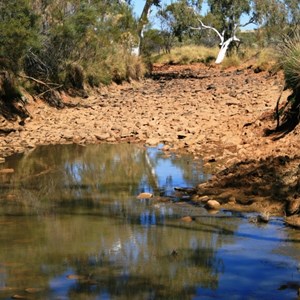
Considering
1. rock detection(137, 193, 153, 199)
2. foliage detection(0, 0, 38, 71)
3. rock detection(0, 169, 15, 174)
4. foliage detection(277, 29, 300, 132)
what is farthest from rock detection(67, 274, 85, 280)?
foliage detection(0, 0, 38, 71)

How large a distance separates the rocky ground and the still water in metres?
0.72

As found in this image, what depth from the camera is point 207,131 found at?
13562 mm

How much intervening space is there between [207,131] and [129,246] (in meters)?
7.91

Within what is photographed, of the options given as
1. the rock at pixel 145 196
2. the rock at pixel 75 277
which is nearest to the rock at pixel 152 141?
the rock at pixel 145 196

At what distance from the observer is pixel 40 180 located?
9531 mm

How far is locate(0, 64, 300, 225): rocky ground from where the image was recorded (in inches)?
312

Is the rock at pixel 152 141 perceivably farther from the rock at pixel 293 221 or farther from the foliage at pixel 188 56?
the foliage at pixel 188 56

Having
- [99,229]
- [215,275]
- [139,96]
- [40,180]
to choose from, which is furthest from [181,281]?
[139,96]

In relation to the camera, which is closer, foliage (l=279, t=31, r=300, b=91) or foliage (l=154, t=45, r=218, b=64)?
foliage (l=279, t=31, r=300, b=91)

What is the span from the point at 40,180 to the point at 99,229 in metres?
3.22

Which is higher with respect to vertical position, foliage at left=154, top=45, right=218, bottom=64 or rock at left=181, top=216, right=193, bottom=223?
foliage at left=154, top=45, right=218, bottom=64

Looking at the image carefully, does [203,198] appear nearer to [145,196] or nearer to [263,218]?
[145,196]

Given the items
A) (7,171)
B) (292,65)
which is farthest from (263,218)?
(292,65)

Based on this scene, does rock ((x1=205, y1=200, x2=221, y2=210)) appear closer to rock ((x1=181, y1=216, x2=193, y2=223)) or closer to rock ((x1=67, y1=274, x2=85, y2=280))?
rock ((x1=181, y1=216, x2=193, y2=223))
